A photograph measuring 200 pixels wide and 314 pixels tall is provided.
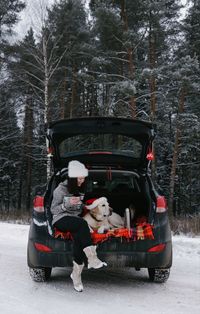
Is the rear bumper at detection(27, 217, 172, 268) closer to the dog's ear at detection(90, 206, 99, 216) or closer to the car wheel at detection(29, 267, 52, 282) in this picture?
the car wheel at detection(29, 267, 52, 282)

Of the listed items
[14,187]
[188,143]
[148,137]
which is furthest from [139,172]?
[14,187]

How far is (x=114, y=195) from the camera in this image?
19.5ft

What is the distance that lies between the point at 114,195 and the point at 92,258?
1.52 metres

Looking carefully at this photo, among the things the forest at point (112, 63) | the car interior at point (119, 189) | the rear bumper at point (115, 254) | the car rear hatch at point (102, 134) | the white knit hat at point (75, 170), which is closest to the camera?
the rear bumper at point (115, 254)

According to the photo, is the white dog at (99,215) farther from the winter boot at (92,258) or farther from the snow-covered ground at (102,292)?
the snow-covered ground at (102,292)

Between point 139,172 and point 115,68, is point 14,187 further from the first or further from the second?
point 139,172

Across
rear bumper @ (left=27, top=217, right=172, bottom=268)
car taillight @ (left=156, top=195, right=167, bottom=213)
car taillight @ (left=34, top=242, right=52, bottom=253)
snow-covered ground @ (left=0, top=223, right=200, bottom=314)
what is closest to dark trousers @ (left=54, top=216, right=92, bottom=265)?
rear bumper @ (left=27, top=217, right=172, bottom=268)

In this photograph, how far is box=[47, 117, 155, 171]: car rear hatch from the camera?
535cm

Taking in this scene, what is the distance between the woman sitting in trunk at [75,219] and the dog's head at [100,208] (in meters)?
0.16

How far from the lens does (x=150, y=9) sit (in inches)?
765

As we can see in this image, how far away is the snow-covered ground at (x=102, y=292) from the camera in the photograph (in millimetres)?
4070

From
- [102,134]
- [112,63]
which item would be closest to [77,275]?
[102,134]

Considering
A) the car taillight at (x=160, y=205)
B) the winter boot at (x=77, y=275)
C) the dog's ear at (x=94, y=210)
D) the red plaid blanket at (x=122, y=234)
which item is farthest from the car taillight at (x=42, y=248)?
the car taillight at (x=160, y=205)

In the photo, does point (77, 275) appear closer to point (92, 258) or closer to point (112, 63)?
point (92, 258)
